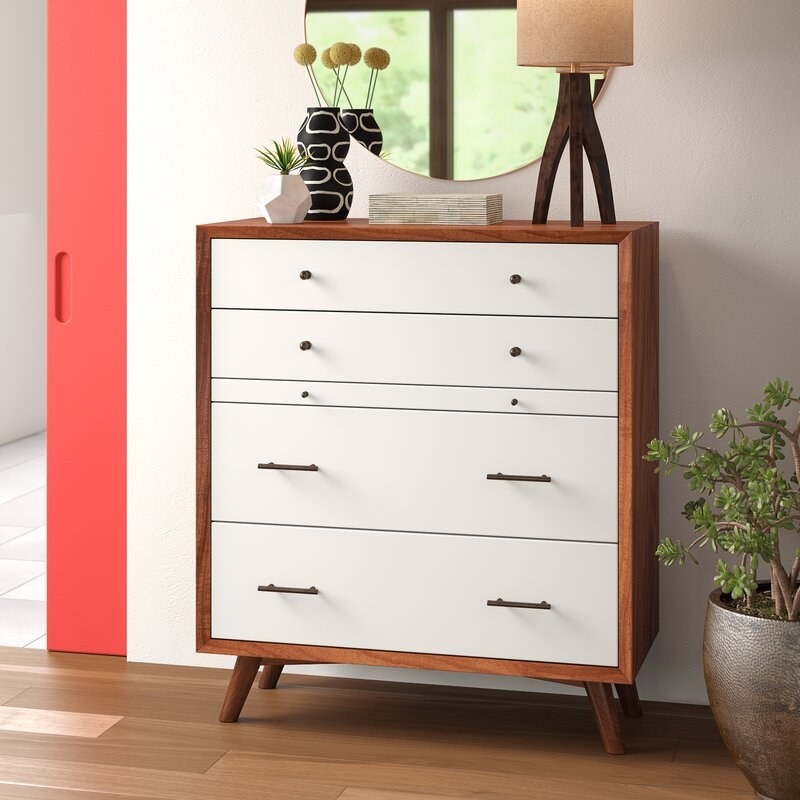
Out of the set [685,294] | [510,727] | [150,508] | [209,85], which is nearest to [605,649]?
[510,727]

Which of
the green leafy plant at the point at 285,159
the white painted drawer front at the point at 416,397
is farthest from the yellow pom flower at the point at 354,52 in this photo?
the white painted drawer front at the point at 416,397

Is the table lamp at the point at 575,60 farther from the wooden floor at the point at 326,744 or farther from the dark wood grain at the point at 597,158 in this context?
the wooden floor at the point at 326,744

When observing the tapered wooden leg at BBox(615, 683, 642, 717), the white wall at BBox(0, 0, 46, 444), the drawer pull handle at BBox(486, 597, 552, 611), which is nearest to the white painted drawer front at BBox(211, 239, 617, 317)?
the drawer pull handle at BBox(486, 597, 552, 611)

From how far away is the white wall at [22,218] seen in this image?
20.2 feet

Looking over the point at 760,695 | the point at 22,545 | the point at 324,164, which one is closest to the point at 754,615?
the point at 760,695

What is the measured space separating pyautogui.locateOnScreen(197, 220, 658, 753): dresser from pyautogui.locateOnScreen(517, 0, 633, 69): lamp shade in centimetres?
34

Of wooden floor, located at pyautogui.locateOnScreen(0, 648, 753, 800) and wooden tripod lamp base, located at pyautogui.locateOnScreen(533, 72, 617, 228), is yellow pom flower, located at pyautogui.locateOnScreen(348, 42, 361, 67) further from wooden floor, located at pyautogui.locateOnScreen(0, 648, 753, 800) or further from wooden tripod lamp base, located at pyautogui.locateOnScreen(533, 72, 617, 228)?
wooden floor, located at pyautogui.locateOnScreen(0, 648, 753, 800)

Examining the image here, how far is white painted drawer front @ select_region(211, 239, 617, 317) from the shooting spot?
93.9 inches

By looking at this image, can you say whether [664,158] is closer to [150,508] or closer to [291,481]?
[291,481]

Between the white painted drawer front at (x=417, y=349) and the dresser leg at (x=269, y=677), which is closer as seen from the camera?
the white painted drawer front at (x=417, y=349)

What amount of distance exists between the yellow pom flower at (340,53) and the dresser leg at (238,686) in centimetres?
133

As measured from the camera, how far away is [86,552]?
10.4ft

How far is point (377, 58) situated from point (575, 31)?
1.82ft

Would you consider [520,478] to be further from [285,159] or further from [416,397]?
[285,159]
